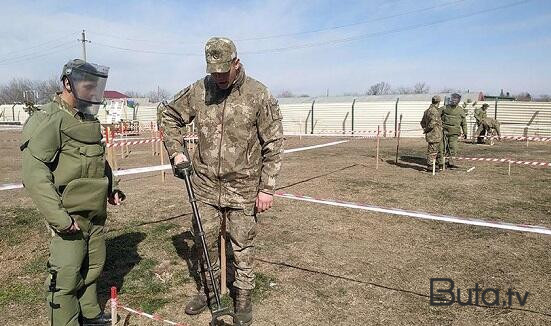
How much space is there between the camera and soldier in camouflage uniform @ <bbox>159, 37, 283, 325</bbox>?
3.24 meters

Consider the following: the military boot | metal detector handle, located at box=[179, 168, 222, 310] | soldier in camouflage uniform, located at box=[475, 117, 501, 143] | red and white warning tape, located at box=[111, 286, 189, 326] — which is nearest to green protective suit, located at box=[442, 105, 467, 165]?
the military boot

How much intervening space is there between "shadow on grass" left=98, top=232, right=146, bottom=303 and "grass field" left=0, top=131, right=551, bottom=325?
Answer: 2 cm

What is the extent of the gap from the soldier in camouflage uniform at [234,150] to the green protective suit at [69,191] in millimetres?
670

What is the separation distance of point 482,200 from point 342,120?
21898 mm

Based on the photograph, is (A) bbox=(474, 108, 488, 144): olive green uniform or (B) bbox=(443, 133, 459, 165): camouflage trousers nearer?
(B) bbox=(443, 133, 459, 165): camouflage trousers

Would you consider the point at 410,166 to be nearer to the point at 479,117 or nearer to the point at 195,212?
the point at 479,117

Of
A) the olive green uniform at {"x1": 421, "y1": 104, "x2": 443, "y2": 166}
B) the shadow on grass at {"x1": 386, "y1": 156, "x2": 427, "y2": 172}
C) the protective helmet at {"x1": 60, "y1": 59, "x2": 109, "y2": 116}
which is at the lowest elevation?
the shadow on grass at {"x1": 386, "y1": 156, "x2": 427, "y2": 172}

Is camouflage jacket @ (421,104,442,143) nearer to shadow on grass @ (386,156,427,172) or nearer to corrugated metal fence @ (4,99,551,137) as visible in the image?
shadow on grass @ (386,156,427,172)

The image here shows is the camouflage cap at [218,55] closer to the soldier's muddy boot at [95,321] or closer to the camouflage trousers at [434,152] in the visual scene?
the soldier's muddy boot at [95,321]

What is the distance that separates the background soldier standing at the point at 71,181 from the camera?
266 cm

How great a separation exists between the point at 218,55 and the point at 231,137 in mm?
661

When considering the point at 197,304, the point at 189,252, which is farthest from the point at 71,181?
the point at 189,252

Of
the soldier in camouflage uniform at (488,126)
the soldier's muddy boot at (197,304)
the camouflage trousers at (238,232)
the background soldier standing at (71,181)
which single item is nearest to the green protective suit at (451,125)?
the camouflage trousers at (238,232)

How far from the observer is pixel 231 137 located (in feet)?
10.6
